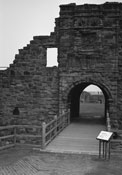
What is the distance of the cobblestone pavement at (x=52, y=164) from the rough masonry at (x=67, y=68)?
7.53 m

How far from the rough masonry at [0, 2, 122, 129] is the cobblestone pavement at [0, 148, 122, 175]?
7534 mm

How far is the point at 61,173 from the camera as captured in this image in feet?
26.6

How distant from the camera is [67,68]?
17.8 meters

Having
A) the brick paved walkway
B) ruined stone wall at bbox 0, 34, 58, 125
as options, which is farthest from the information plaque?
ruined stone wall at bbox 0, 34, 58, 125

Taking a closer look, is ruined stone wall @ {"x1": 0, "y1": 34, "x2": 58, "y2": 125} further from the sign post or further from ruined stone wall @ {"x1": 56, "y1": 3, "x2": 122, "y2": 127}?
the sign post

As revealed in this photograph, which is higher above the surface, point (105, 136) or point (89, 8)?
point (89, 8)

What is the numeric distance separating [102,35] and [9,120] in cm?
841

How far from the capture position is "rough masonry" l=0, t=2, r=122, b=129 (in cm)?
1730

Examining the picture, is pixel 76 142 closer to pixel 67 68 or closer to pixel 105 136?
pixel 105 136

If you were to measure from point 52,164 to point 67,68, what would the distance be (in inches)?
378

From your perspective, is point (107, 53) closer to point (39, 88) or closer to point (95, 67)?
point (95, 67)

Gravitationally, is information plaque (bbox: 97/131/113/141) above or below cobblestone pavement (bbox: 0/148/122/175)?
above

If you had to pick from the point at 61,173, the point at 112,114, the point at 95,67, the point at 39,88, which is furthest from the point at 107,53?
the point at 61,173

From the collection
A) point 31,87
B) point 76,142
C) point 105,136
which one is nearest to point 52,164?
point 105,136
